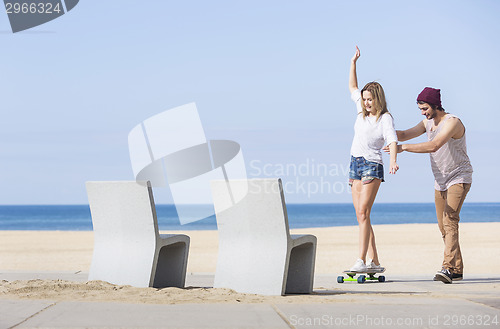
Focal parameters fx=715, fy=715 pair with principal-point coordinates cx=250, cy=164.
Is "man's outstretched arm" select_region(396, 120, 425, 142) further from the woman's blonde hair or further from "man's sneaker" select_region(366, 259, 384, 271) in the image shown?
"man's sneaker" select_region(366, 259, 384, 271)

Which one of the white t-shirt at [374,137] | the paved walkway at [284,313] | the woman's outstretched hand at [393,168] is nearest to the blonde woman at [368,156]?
the white t-shirt at [374,137]

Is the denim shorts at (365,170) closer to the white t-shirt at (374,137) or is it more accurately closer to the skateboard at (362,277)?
the white t-shirt at (374,137)

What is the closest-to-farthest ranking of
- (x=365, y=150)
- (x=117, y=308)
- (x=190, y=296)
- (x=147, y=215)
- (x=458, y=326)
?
(x=458, y=326) → (x=117, y=308) → (x=190, y=296) → (x=147, y=215) → (x=365, y=150)

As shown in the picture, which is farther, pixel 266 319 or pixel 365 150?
pixel 365 150

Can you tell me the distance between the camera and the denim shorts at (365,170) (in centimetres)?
809

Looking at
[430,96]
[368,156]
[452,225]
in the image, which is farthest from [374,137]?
[452,225]

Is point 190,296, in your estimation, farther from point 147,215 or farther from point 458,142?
point 458,142

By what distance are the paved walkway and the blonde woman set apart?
127cm

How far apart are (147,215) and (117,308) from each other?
4.97 ft

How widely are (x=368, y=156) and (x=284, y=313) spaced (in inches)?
126

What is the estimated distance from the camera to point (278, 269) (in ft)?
21.5

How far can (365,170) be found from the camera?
8.16 m

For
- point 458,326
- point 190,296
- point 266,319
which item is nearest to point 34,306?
point 190,296

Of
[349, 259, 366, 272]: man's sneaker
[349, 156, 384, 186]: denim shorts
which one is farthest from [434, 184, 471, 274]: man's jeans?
[349, 259, 366, 272]: man's sneaker
